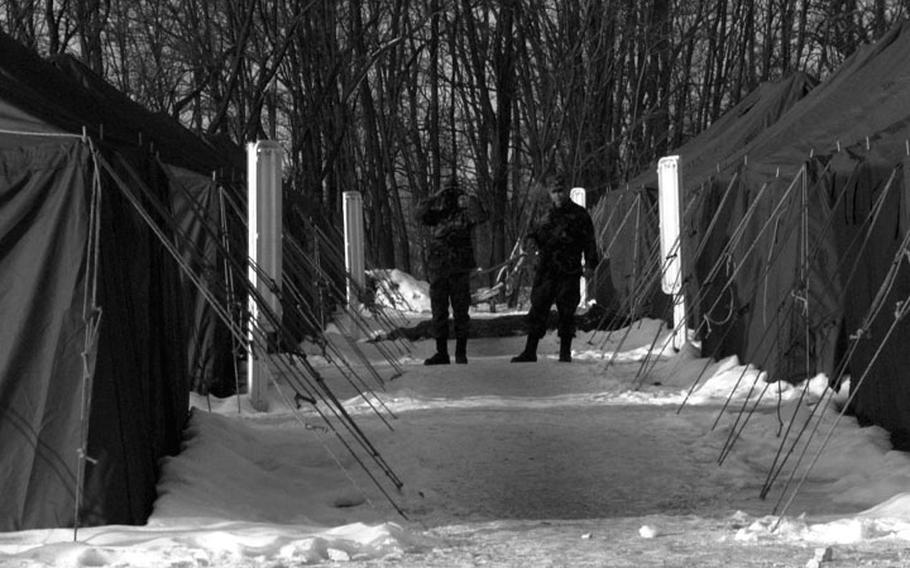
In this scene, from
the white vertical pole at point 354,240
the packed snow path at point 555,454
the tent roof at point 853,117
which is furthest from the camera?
the white vertical pole at point 354,240

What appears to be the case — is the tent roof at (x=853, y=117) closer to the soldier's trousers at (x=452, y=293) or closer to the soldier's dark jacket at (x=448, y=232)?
the soldier's dark jacket at (x=448, y=232)

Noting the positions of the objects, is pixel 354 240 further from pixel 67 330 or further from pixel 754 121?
pixel 67 330

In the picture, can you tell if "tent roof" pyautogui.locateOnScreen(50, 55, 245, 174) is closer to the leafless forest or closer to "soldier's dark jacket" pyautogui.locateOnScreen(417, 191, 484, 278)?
"soldier's dark jacket" pyautogui.locateOnScreen(417, 191, 484, 278)

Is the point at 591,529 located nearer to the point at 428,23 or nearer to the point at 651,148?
the point at 651,148

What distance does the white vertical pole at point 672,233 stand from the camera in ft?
47.1

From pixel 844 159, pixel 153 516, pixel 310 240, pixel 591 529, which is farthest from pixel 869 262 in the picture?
pixel 310 240

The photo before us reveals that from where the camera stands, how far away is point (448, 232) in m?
14.0

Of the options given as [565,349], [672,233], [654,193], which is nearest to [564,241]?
[565,349]

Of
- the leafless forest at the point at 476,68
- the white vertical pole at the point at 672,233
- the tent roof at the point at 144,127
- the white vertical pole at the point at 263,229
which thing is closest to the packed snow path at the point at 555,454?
the white vertical pole at the point at 263,229

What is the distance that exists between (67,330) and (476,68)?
31.8 metres

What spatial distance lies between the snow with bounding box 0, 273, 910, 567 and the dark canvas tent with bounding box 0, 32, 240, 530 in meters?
0.20

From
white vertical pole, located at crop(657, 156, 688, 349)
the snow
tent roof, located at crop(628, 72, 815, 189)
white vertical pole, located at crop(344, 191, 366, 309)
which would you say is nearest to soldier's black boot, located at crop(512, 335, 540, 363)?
white vertical pole, located at crop(657, 156, 688, 349)

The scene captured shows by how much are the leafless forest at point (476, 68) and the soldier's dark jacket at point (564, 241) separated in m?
16.8

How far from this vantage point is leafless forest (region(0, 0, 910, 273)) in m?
33.4
